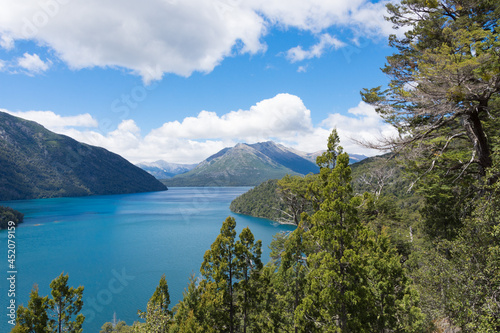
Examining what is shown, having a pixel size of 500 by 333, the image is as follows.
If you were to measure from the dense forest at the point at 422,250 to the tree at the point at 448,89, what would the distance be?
41 mm

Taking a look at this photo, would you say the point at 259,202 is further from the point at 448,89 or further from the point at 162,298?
the point at 448,89

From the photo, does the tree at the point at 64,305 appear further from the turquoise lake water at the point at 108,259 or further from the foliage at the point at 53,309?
the turquoise lake water at the point at 108,259

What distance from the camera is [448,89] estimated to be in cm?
726

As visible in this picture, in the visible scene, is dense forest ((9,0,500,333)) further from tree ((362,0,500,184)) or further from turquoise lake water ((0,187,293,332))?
turquoise lake water ((0,187,293,332))

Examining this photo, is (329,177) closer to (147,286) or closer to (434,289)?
(434,289)

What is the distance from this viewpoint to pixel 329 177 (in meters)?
8.87

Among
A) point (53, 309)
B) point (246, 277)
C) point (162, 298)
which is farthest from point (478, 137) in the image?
point (53, 309)

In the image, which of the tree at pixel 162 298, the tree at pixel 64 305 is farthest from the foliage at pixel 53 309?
the tree at pixel 162 298

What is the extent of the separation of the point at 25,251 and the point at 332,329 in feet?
220

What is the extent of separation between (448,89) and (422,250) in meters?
7.32

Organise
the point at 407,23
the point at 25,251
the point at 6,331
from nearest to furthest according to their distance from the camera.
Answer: the point at 407,23
the point at 6,331
the point at 25,251

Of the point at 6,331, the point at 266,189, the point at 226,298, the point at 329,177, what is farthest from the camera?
the point at 266,189

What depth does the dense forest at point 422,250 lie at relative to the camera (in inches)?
274

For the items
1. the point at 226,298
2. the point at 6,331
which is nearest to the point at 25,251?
the point at 6,331
